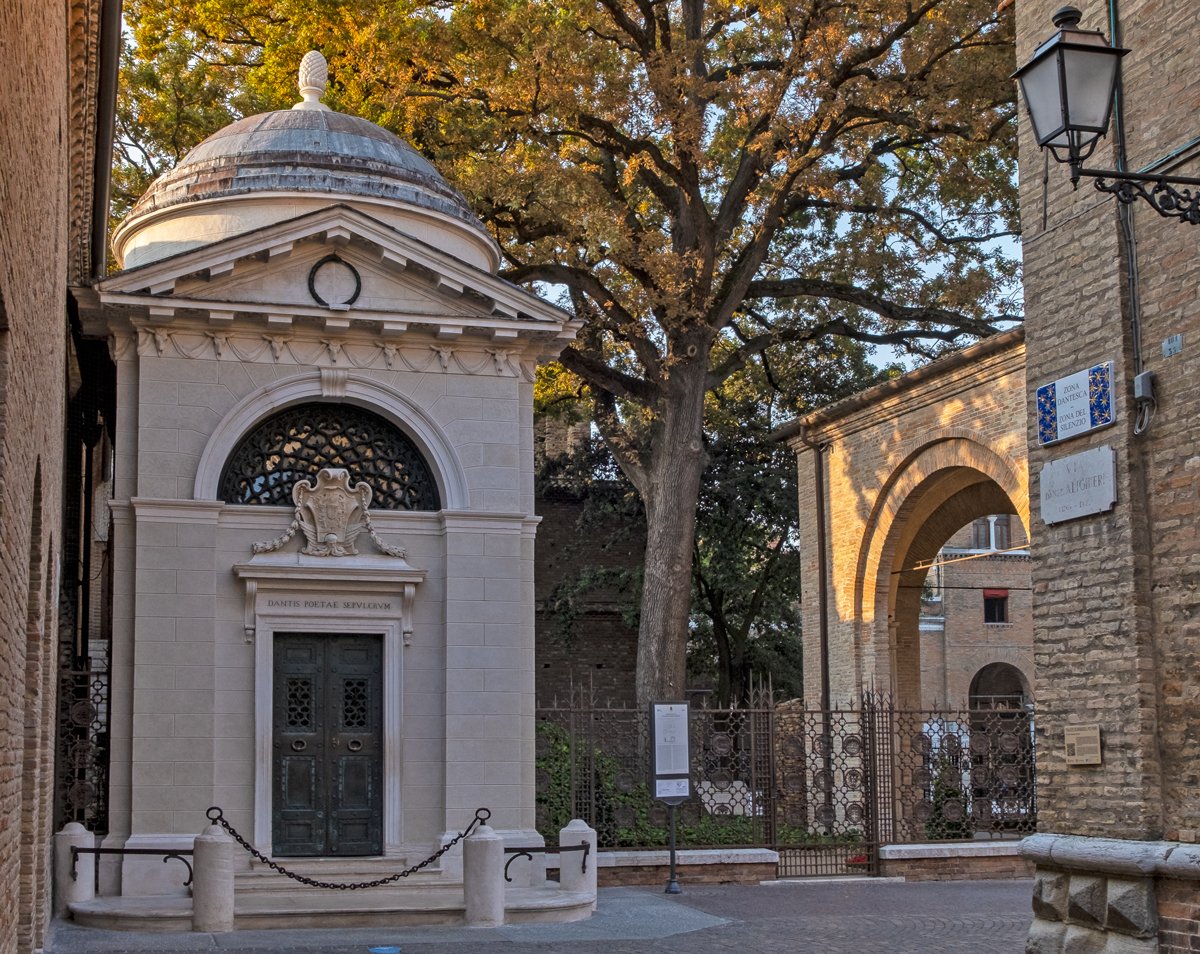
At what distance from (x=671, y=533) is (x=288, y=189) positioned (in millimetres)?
7937

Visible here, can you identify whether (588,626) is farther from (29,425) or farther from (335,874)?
(29,425)

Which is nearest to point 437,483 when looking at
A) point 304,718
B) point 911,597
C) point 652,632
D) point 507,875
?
point 304,718

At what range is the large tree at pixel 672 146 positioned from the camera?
21719mm

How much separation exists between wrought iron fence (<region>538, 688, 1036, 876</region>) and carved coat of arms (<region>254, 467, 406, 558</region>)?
11.9ft

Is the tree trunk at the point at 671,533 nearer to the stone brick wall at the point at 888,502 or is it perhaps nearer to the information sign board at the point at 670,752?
the stone brick wall at the point at 888,502

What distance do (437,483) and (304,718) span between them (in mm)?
2860

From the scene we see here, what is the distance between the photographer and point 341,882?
1605cm

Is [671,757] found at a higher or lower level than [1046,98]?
lower

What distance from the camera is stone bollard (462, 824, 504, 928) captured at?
14.4 m

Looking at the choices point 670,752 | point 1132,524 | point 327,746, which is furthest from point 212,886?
point 1132,524

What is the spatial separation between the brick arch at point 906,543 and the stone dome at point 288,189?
8293mm

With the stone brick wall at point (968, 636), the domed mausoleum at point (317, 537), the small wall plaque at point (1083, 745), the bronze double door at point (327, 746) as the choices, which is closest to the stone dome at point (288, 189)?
the domed mausoleum at point (317, 537)

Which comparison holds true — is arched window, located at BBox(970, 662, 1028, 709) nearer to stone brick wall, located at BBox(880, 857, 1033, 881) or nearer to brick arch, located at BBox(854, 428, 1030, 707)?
brick arch, located at BBox(854, 428, 1030, 707)

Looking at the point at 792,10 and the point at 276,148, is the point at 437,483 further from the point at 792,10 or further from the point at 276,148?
the point at 792,10
